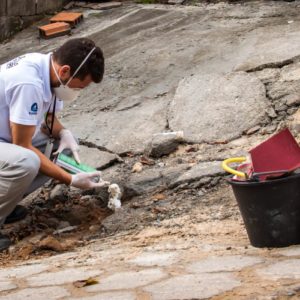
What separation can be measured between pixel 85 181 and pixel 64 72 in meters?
0.70

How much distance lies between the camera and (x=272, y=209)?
3729 millimetres

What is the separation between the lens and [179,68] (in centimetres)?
676

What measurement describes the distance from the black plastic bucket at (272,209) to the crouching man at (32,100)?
1292 mm

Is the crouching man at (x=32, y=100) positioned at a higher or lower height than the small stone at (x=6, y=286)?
higher

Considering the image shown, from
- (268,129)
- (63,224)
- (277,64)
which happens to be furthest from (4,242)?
(277,64)

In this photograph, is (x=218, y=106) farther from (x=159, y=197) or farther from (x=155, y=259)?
(x=155, y=259)

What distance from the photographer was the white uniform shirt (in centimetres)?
443

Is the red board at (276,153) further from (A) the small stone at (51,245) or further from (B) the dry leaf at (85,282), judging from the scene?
(A) the small stone at (51,245)

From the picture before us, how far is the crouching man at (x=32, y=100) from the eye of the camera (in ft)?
14.6

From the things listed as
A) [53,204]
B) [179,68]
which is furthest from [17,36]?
[53,204]

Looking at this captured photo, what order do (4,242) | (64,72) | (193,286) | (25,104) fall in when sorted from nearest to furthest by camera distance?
1. (193,286)
2. (25,104)
3. (64,72)
4. (4,242)

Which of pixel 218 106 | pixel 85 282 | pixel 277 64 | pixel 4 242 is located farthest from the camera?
pixel 277 64

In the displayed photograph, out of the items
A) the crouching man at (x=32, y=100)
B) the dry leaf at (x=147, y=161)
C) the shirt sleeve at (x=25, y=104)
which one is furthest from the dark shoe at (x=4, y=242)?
the dry leaf at (x=147, y=161)

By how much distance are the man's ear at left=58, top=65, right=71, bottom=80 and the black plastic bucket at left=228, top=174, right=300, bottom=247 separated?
1323 mm
